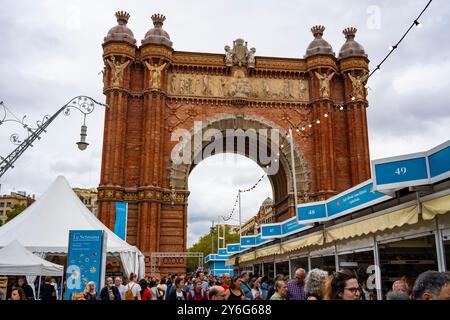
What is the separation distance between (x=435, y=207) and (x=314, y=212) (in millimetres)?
6975

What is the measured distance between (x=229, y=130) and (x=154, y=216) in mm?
9517

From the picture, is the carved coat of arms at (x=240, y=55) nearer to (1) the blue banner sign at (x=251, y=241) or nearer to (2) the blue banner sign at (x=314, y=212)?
(1) the blue banner sign at (x=251, y=241)

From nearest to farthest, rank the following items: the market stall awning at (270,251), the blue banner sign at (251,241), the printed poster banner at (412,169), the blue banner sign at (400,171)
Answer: the printed poster banner at (412,169) → the blue banner sign at (400,171) → the market stall awning at (270,251) → the blue banner sign at (251,241)

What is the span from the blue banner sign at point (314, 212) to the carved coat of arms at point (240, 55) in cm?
2113

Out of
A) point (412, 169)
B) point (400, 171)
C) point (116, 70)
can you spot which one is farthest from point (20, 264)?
point (116, 70)

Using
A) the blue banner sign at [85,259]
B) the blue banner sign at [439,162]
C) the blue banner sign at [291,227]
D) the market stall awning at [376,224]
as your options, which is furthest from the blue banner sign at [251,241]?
the blue banner sign at [439,162]

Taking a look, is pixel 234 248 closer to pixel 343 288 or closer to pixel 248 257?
pixel 248 257

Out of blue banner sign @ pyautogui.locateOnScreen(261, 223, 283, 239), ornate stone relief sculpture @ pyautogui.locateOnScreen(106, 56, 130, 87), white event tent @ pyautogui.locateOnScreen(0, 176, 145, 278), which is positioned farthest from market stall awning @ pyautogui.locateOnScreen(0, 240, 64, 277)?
ornate stone relief sculpture @ pyautogui.locateOnScreen(106, 56, 130, 87)

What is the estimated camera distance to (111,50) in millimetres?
31891

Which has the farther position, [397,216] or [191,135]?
[191,135]

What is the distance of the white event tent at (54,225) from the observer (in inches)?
541

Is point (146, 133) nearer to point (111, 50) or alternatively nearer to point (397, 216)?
point (111, 50)

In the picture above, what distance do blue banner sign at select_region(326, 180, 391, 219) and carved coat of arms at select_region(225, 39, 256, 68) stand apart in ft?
72.0
